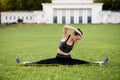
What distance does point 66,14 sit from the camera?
324 feet

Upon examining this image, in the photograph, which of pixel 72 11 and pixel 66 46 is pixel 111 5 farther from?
pixel 66 46

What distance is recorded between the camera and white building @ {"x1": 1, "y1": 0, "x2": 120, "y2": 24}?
9544 centimetres

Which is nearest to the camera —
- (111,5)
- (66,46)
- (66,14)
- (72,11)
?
(66,46)

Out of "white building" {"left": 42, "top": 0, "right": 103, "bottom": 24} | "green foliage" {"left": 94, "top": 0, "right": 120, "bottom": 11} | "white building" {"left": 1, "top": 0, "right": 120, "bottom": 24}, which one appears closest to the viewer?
"white building" {"left": 1, "top": 0, "right": 120, "bottom": 24}

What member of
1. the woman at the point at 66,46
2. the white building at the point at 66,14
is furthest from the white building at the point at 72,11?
the woman at the point at 66,46

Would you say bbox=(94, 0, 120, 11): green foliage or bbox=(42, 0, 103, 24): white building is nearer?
bbox=(42, 0, 103, 24): white building

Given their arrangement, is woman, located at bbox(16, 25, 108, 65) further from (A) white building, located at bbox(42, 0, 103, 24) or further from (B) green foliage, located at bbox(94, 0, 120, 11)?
(B) green foliage, located at bbox(94, 0, 120, 11)

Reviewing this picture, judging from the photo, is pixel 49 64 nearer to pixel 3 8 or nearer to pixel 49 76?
pixel 49 76

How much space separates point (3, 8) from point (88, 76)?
91.3m

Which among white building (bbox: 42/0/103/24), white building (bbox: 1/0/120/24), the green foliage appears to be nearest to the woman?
white building (bbox: 1/0/120/24)

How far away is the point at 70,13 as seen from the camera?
98125 millimetres

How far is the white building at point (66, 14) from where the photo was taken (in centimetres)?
9544

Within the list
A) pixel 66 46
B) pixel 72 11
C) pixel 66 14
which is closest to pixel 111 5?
pixel 72 11

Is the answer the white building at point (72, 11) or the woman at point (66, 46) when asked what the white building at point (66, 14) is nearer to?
the white building at point (72, 11)
